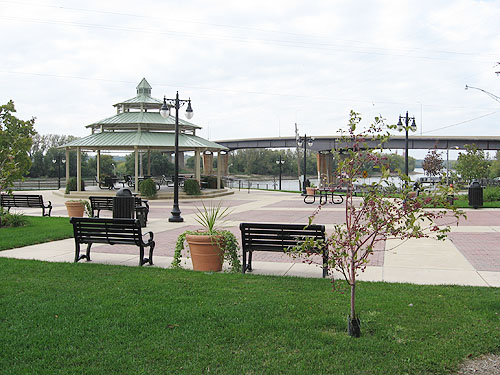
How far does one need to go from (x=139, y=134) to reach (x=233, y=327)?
28.9 m

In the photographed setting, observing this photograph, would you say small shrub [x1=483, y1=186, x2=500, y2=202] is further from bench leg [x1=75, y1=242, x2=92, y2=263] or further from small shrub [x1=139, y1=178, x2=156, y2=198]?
bench leg [x1=75, y1=242, x2=92, y2=263]

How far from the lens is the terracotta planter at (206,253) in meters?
7.73

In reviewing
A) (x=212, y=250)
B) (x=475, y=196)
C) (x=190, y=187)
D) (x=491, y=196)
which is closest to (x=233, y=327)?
(x=212, y=250)

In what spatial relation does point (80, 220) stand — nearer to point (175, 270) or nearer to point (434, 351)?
point (175, 270)

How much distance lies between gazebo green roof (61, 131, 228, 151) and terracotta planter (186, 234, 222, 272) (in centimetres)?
2299

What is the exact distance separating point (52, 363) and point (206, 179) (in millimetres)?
31123

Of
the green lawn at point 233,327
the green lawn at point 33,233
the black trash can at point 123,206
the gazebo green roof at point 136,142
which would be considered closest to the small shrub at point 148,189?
the gazebo green roof at point 136,142

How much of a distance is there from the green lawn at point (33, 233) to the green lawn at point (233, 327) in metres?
4.08

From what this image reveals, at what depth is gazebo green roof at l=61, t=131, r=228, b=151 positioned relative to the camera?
30516 mm

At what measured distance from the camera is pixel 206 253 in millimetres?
7754

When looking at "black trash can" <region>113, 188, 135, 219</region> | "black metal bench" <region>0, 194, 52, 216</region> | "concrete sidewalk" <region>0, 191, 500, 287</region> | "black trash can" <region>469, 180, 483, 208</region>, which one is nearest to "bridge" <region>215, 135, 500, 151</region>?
"black trash can" <region>469, 180, 483, 208</region>

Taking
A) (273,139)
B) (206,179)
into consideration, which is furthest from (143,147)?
(273,139)

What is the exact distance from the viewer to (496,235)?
480 inches

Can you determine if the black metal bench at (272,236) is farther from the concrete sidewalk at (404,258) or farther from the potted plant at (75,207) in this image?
the potted plant at (75,207)
